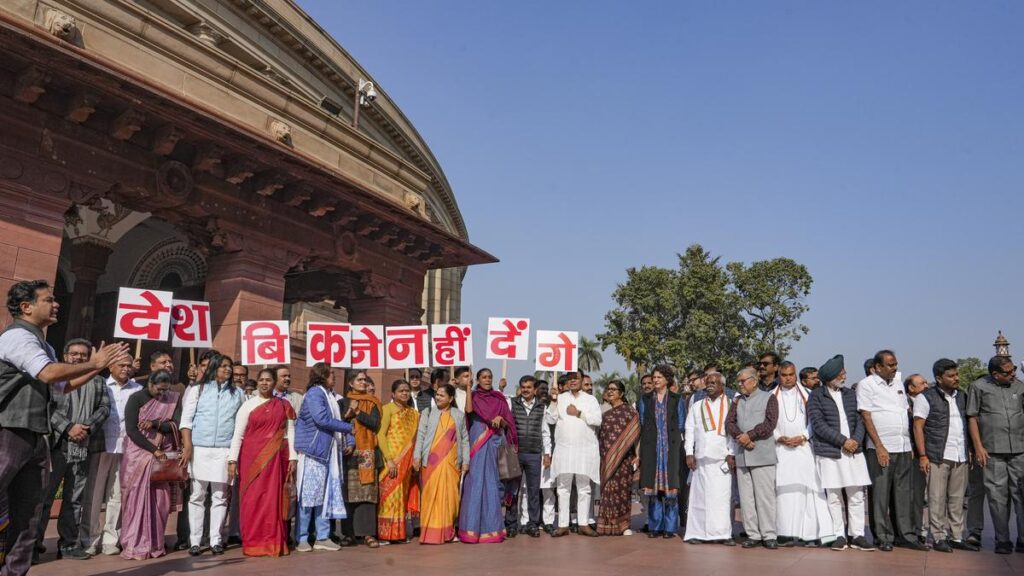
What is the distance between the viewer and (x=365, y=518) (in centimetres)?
769

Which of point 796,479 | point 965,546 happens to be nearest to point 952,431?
point 965,546

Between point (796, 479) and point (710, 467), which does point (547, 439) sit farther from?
point (796, 479)

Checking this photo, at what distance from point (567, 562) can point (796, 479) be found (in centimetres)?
279

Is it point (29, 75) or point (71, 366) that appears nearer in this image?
point (71, 366)

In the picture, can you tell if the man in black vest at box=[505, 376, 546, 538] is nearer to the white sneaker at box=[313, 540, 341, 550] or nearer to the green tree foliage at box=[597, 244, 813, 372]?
the white sneaker at box=[313, 540, 341, 550]

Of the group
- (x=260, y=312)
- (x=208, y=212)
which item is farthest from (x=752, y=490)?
(x=208, y=212)

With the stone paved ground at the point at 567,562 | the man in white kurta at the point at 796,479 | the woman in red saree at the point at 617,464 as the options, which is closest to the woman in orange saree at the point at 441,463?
the stone paved ground at the point at 567,562

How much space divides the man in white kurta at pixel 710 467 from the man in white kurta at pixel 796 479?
1.73 ft

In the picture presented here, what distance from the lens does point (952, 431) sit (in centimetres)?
778

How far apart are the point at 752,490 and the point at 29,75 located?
29.6 ft

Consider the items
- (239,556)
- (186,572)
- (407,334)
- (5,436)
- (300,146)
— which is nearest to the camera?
(5,436)

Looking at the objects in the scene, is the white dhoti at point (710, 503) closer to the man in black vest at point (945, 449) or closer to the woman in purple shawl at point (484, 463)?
the man in black vest at point (945, 449)

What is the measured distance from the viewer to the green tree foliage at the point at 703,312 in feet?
114

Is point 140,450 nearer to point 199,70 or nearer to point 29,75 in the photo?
point 29,75
